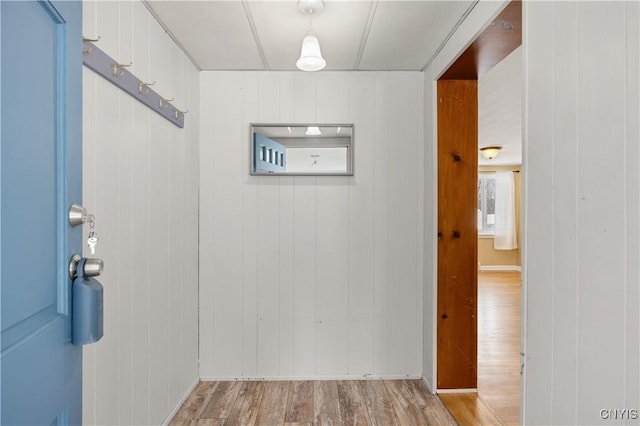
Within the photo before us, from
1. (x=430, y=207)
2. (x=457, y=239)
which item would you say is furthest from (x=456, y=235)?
(x=430, y=207)

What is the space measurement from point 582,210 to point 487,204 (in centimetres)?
710

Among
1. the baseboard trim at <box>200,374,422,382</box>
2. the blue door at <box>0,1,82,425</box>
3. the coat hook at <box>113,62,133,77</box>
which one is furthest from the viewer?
the baseboard trim at <box>200,374,422,382</box>

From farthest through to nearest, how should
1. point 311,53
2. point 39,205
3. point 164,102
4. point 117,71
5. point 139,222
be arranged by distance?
point 164,102
point 311,53
point 139,222
point 117,71
point 39,205

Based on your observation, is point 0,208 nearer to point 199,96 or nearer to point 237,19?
point 237,19

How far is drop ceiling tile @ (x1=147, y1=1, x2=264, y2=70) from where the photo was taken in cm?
181

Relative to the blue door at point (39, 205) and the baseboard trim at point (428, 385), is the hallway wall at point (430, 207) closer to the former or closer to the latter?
the baseboard trim at point (428, 385)

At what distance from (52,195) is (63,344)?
318mm

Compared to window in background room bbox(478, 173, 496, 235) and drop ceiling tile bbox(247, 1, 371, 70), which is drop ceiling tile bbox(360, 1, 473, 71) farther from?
window in background room bbox(478, 173, 496, 235)

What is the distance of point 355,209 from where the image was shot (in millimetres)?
2633

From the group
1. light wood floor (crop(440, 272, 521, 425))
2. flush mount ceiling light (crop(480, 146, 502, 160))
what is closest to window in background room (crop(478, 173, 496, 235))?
flush mount ceiling light (crop(480, 146, 502, 160))

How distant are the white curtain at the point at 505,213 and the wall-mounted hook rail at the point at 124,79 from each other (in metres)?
7.07

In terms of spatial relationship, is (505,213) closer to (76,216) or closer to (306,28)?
(306,28)

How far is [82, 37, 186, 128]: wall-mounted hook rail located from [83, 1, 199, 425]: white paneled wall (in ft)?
0.10

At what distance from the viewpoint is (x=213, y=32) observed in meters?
2.07
